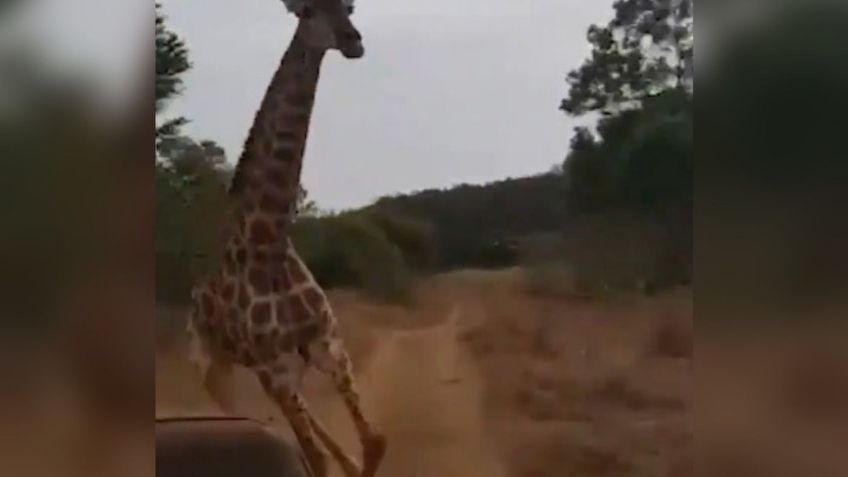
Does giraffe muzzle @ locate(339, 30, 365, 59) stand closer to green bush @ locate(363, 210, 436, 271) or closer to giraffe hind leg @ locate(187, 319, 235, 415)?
green bush @ locate(363, 210, 436, 271)

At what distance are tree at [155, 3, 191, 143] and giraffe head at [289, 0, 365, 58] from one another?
162mm

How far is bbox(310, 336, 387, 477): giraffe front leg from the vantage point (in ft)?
4.89

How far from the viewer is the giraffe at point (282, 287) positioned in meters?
1.50

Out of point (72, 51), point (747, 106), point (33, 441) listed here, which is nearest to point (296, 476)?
point (33, 441)

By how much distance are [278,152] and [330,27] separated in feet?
0.57

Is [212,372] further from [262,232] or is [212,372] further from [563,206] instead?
[563,206]

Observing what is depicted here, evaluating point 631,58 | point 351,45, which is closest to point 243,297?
point 351,45

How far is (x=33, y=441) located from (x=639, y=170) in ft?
2.51

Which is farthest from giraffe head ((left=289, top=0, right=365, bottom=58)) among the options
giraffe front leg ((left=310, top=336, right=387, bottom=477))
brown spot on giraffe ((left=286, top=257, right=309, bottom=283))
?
giraffe front leg ((left=310, top=336, right=387, bottom=477))

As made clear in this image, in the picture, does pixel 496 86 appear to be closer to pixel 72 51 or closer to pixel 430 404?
pixel 430 404

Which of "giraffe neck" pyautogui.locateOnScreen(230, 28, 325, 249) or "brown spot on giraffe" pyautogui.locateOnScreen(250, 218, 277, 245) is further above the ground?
"giraffe neck" pyautogui.locateOnScreen(230, 28, 325, 249)

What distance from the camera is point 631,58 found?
145 centimetres

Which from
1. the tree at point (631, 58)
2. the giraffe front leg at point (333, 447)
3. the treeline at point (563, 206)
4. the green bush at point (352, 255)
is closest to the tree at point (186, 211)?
the treeline at point (563, 206)

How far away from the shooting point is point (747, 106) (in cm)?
117
